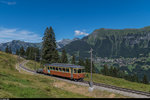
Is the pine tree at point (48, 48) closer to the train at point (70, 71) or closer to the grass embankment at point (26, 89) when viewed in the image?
the train at point (70, 71)

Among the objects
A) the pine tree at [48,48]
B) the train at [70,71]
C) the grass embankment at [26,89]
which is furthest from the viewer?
the pine tree at [48,48]

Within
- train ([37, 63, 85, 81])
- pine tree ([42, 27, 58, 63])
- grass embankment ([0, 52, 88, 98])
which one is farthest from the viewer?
pine tree ([42, 27, 58, 63])

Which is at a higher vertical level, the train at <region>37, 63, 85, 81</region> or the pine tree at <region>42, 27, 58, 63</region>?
the pine tree at <region>42, 27, 58, 63</region>

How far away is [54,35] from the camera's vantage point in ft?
204

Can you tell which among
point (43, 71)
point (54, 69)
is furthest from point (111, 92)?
point (43, 71)

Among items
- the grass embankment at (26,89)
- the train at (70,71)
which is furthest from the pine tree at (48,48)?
the grass embankment at (26,89)

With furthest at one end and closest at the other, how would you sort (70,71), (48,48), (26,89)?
(48,48), (70,71), (26,89)

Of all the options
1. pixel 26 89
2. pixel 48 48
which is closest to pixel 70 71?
pixel 26 89

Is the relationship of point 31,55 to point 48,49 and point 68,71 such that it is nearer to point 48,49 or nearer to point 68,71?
point 48,49

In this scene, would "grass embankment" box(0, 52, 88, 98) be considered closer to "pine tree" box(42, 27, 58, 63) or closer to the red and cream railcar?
the red and cream railcar

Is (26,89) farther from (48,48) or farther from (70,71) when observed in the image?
(48,48)

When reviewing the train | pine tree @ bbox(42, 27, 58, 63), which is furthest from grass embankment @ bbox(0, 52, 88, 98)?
pine tree @ bbox(42, 27, 58, 63)

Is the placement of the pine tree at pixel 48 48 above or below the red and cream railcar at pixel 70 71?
above

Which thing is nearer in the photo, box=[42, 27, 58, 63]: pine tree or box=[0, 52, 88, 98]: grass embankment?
box=[0, 52, 88, 98]: grass embankment
